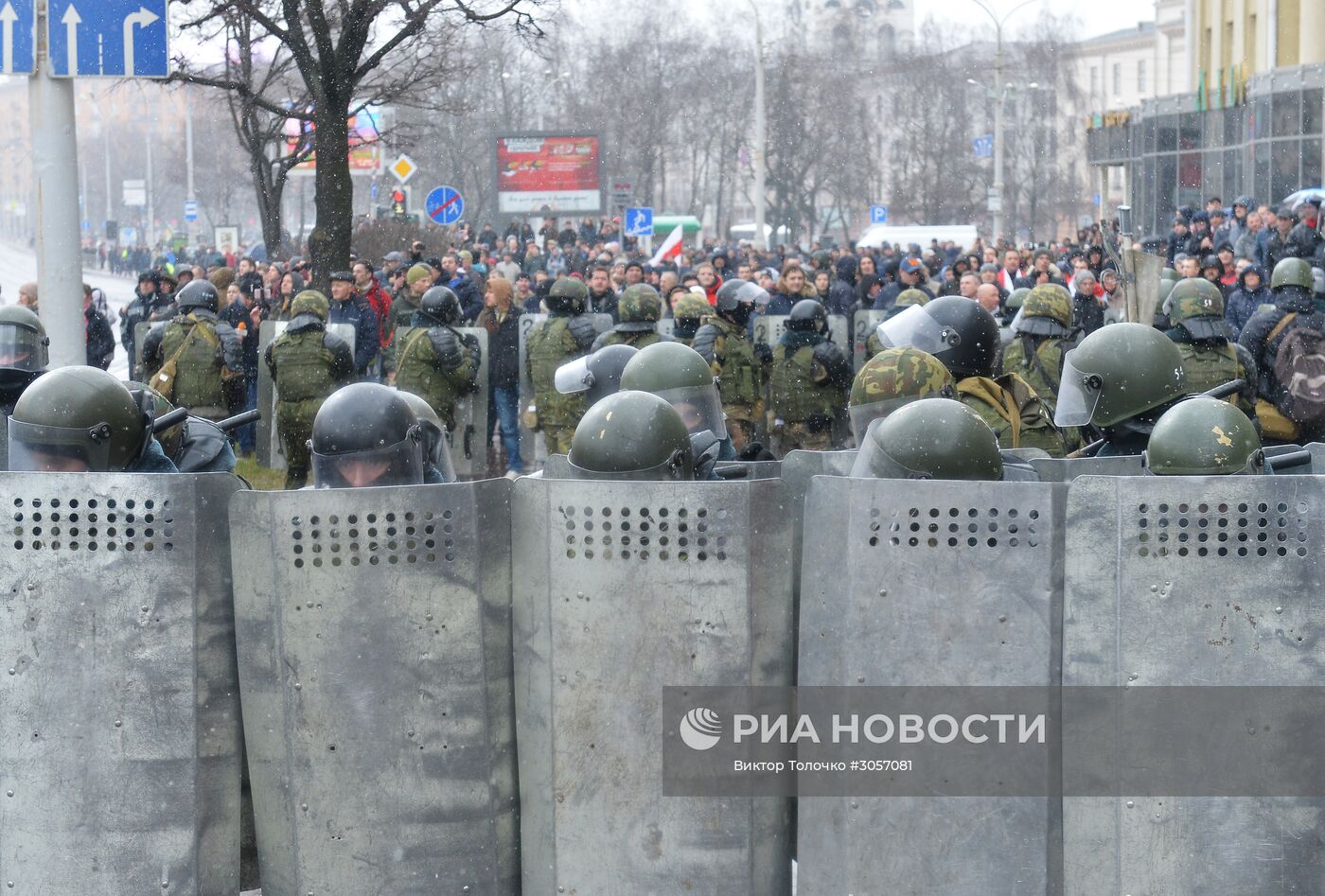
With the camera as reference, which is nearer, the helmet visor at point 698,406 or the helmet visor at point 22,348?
the helmet visor at point 698,406

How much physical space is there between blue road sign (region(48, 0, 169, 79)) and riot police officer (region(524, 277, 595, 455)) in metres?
4.36

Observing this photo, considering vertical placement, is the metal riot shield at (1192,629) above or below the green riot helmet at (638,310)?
below

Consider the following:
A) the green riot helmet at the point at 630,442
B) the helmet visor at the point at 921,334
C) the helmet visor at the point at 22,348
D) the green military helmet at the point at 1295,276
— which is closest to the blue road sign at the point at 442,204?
the green military helmet at the point at 1295,276

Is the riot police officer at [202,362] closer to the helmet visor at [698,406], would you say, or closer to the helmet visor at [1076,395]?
the helmet visor at [698,406]

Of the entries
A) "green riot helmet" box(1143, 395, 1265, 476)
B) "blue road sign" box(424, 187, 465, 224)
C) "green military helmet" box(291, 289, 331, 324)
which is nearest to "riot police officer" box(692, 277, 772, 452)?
"green military helmet" box(291, 289, 331, 324)

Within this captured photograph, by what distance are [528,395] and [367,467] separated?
8989 millimetres

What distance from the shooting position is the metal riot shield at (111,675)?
159 inches

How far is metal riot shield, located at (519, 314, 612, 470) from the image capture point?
1249 cm

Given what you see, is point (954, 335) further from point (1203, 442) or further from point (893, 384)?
point (1203, 442)

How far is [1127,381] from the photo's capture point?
545 centimetres

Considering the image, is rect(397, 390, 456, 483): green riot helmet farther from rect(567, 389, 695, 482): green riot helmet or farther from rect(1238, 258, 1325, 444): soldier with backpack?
rect(1238, 258, 1325, 444): soldier with backpack

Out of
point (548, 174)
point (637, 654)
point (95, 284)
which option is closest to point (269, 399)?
point (637, 654)

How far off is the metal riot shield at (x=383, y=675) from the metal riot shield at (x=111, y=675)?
0.39ft

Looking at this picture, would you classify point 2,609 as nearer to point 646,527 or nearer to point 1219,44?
point 646,527
